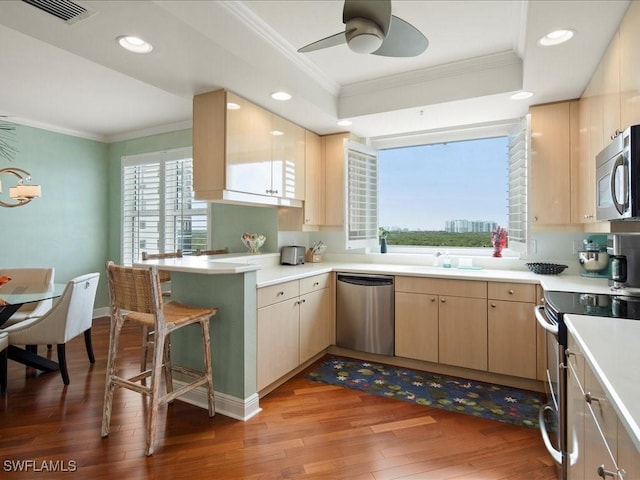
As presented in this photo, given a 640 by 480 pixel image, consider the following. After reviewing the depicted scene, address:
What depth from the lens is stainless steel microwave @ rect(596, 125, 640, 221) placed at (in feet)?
4.55

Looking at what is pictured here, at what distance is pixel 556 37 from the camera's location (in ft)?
6.40

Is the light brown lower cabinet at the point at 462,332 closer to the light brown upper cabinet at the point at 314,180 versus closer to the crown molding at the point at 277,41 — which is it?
the light brown upper cabinet at the point at 314,180

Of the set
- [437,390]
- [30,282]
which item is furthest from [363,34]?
[30,282]

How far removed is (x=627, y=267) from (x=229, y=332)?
2.62 metres

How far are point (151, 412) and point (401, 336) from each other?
212 centimetres

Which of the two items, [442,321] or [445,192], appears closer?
[442,321]

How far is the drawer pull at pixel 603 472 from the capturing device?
90 cm

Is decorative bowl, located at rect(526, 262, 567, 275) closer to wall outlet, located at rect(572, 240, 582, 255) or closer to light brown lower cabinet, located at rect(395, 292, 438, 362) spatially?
wall outlet, located at rect(572, 240, 582, 255)

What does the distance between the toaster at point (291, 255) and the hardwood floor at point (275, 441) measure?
4.49 feet

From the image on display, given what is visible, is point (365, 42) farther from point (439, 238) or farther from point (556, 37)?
point (439, 238)

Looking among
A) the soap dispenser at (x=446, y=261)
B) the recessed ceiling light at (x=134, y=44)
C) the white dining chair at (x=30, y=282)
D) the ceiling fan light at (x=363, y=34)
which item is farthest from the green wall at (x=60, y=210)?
the soap dispenser at (x=446, y=261)

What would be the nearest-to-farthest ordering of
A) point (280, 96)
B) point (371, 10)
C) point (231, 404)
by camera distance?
point (371, 10) → point (231, 404) → point (280, 96)

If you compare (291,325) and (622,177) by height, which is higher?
(622,177)

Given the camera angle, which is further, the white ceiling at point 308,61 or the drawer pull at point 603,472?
the white ceiling at point 308,61
